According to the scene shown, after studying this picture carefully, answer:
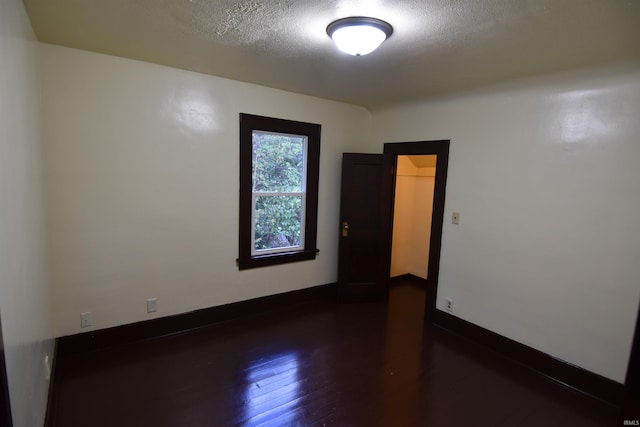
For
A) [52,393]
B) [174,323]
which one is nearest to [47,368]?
[52,393]

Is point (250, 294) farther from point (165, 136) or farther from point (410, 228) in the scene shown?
point (410, 228)

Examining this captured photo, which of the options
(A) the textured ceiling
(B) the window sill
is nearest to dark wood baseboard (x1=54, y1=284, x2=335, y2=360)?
(B) the window sill

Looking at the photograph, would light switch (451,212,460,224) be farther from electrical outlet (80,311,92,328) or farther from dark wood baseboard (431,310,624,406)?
electrical outlet (80,311,92,328)

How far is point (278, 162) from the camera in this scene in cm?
363

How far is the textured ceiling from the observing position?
167cm

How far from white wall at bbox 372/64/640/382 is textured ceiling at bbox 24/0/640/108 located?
0.99ft

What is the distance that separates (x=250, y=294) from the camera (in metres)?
3.54

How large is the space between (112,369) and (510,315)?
3.43 meters

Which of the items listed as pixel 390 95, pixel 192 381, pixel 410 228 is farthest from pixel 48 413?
pixel 410 228

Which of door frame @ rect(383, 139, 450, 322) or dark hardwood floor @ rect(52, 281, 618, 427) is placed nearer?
dark hardwood floor @ rect(52, 281, 618, 427)

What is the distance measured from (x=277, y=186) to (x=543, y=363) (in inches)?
119

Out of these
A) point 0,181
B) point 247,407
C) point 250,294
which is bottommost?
point 247,407

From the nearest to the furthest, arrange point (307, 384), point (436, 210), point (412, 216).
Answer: point (307, 384)
point (436, 210)
point (412, 216)

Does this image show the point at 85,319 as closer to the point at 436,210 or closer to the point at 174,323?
the point at 174,323
